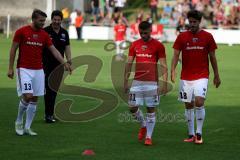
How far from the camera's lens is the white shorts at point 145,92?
13.5 metres

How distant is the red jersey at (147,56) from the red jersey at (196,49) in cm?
43

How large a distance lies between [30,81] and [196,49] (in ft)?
10.3

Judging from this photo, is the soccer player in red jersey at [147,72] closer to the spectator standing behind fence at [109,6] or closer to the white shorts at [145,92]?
the white shorts at [145,92]

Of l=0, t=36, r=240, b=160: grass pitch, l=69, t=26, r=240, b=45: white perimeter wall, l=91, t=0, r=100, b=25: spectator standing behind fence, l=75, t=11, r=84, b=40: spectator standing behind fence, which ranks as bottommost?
l=0, t=36, r=240, b=160: grass pitch

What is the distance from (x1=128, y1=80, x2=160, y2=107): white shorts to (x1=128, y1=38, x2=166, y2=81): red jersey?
10 cm

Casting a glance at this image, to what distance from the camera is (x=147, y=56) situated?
1345 centimetres

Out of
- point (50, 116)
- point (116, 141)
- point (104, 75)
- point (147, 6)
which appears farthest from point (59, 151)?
point (147, 6)

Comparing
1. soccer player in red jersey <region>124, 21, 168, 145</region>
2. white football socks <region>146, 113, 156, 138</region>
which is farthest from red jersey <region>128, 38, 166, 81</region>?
white football socks <region>146, 113, 156, 138</region>

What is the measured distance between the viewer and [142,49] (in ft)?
44.1

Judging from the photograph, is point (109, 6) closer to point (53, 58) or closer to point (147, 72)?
point (53, 58)

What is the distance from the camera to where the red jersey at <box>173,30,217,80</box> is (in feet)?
44.5

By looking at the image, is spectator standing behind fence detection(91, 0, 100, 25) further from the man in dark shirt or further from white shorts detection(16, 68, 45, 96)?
white shorts detection(16, 68, 45, 96)

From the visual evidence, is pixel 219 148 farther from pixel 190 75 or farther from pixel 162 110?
pixel 162 110

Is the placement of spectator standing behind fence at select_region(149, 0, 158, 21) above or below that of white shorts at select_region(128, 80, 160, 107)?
above
